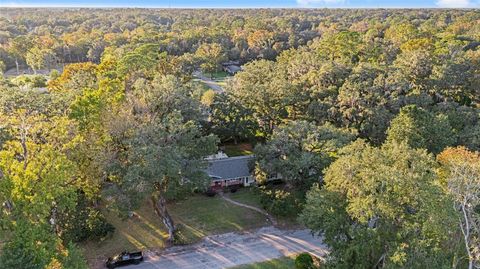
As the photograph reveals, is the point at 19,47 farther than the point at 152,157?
Yes

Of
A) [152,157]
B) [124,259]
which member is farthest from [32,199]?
[124,259]

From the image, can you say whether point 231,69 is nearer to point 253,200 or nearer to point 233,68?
point 233,68

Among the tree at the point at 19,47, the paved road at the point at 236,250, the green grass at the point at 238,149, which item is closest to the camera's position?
the paved road at the point at 236,250

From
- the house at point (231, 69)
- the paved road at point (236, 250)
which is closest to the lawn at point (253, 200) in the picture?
the paved road at point (236, 250)

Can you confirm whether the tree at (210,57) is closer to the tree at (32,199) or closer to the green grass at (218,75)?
the green grass at (218,75)

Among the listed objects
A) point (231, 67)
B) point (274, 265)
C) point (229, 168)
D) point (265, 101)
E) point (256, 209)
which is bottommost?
point (274, 265)
